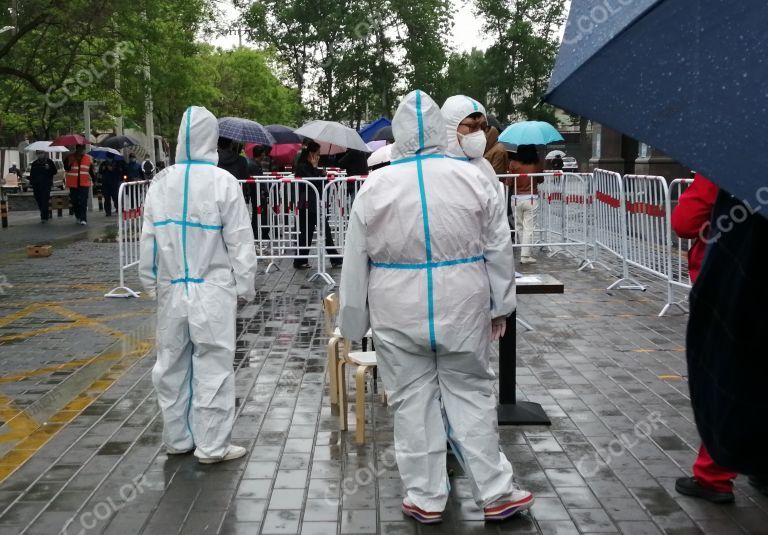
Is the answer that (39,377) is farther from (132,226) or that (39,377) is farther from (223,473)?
(132,226)

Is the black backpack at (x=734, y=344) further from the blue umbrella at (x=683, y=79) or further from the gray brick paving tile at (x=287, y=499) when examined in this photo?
the gray brick paving tile at (x=287, y=499)

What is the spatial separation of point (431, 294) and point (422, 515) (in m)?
1.00

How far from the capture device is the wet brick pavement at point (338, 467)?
4723mm

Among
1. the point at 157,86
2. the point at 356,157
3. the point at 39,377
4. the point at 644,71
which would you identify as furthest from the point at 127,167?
the point at 644,71

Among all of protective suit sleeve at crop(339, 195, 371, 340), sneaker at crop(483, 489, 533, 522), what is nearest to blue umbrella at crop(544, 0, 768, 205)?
protective suit sleeve at crop(339, 195, 371, 340)

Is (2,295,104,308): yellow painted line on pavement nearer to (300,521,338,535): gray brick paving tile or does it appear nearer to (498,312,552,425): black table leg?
(498,312,552,425): black table leg

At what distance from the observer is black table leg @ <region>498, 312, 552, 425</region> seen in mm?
6297

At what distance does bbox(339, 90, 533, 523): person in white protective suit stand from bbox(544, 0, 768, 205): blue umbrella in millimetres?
2044

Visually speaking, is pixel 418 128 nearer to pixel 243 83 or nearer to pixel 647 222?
pixel 647 222

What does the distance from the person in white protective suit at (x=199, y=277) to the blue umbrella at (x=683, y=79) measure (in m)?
3.36

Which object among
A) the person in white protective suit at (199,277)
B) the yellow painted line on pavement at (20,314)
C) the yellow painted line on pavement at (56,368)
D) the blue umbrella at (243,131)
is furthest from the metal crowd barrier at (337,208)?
→ the person in white protective suit at (199,277)

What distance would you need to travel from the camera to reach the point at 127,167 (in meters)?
31.3

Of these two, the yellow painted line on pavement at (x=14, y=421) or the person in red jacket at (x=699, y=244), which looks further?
the yellow painted line on pavement at (x=14, y=421)

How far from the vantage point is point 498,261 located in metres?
4.66
